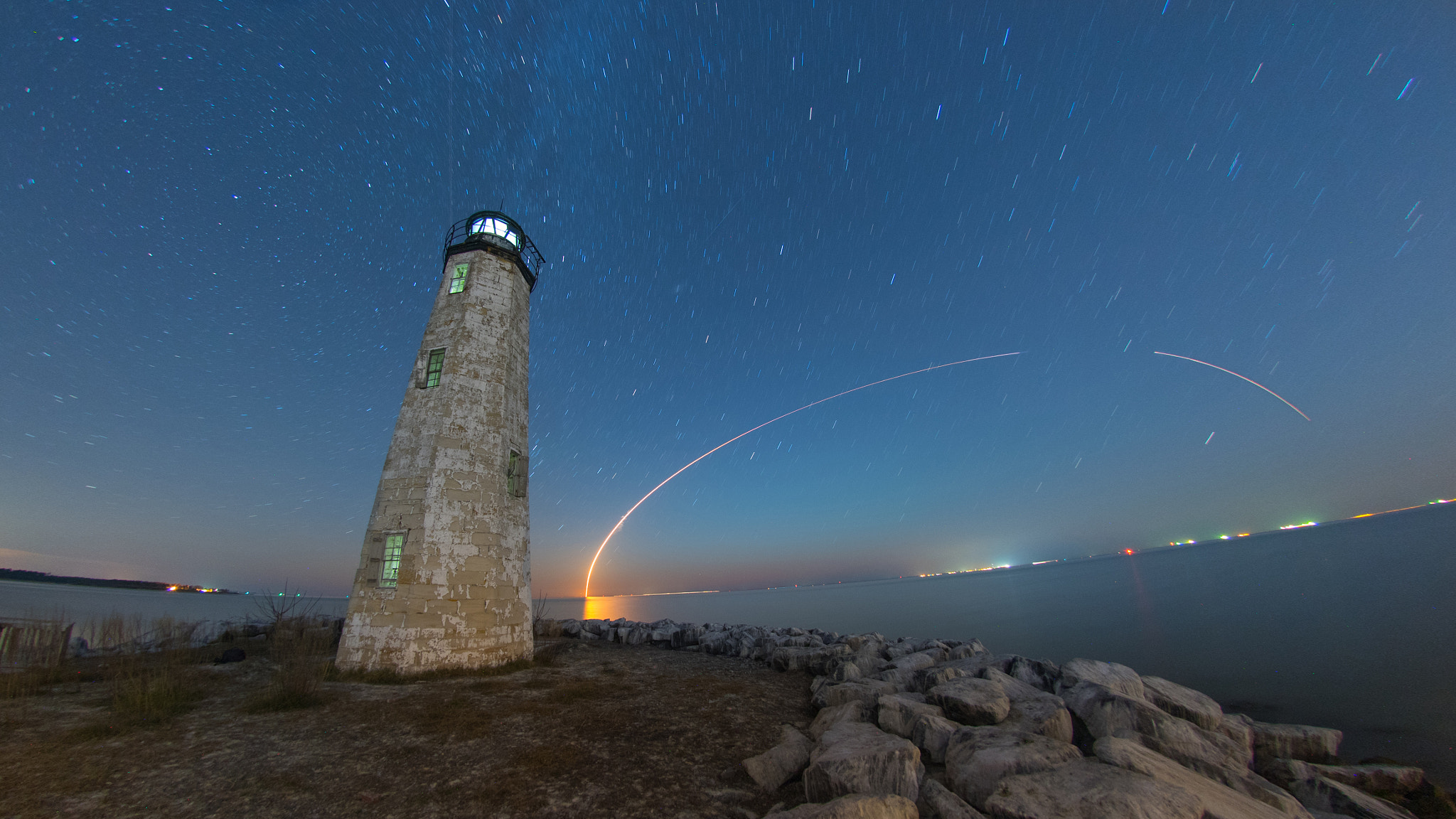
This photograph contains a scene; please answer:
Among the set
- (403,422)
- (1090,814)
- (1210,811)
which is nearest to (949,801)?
(1090,814)

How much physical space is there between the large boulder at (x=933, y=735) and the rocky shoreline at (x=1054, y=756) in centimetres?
1

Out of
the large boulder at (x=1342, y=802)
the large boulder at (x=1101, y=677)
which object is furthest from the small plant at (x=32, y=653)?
the large boulder at (x=1342, y=802)

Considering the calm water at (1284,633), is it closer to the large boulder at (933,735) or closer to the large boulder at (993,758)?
the large boulder at (993,758)

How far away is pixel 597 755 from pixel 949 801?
4.46 metres

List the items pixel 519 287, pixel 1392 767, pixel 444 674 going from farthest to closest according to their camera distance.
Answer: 1. pixel 519 287
2. pixel 444 674
3. pixel 1392 767

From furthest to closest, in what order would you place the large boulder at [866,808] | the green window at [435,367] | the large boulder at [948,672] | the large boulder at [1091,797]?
1. the green window at [435,367]
2. the large boulder at [948,672]
3. the large boulder at [866,808]
4. the large boulder at [1091,797]

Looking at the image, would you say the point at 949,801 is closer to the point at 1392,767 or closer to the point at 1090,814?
the point at 1090,814

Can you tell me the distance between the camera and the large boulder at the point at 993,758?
15.8ft

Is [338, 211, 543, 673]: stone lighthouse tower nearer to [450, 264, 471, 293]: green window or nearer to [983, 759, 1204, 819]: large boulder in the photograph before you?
[450, 264, 471, 293]: green window

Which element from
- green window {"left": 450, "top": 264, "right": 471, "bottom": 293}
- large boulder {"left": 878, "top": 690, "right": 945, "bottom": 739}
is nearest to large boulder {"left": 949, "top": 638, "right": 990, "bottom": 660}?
large boulder {"left": 878, "top": 690, "right": 945, "bottom": 739}

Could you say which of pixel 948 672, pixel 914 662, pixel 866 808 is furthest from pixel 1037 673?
pixel 866 808

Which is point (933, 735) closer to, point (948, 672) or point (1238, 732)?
point (948, 672)

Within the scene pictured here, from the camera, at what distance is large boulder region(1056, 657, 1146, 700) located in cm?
755

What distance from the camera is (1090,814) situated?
380 centimetres
